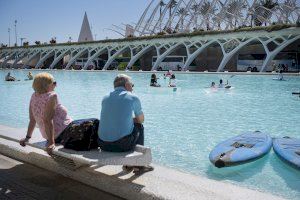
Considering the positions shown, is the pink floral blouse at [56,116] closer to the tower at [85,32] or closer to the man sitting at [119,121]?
the man sitting at [119,121]

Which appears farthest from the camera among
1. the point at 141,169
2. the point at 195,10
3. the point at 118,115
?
the point at 195,10

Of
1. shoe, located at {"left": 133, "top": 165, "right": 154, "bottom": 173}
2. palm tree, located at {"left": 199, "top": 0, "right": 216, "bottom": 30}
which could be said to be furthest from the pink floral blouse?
palm tree, located at {"left": 199, "top": 0, "right": 216, "bottom": 30}

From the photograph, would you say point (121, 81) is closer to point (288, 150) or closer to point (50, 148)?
point (50, 148)

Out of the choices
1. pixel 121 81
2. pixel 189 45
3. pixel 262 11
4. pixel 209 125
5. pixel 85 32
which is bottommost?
pixel 209 125

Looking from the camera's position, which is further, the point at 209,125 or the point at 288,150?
the point at 209,125

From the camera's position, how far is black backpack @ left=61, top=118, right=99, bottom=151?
12.3 feet

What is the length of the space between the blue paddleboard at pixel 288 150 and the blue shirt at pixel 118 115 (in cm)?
306

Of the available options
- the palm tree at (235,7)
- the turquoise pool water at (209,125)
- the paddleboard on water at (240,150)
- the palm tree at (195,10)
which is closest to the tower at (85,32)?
the palm tree at (195,10)

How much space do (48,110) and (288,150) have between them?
4126 millimetres

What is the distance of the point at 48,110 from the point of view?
12.6 feet

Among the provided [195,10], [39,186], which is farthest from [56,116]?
[195,10]

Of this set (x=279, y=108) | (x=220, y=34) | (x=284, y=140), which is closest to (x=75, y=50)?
(x=220, y=34)

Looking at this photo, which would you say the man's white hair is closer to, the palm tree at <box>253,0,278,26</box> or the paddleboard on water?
the paddleboard on water

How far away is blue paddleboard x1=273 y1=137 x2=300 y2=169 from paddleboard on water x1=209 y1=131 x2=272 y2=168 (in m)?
0.16
